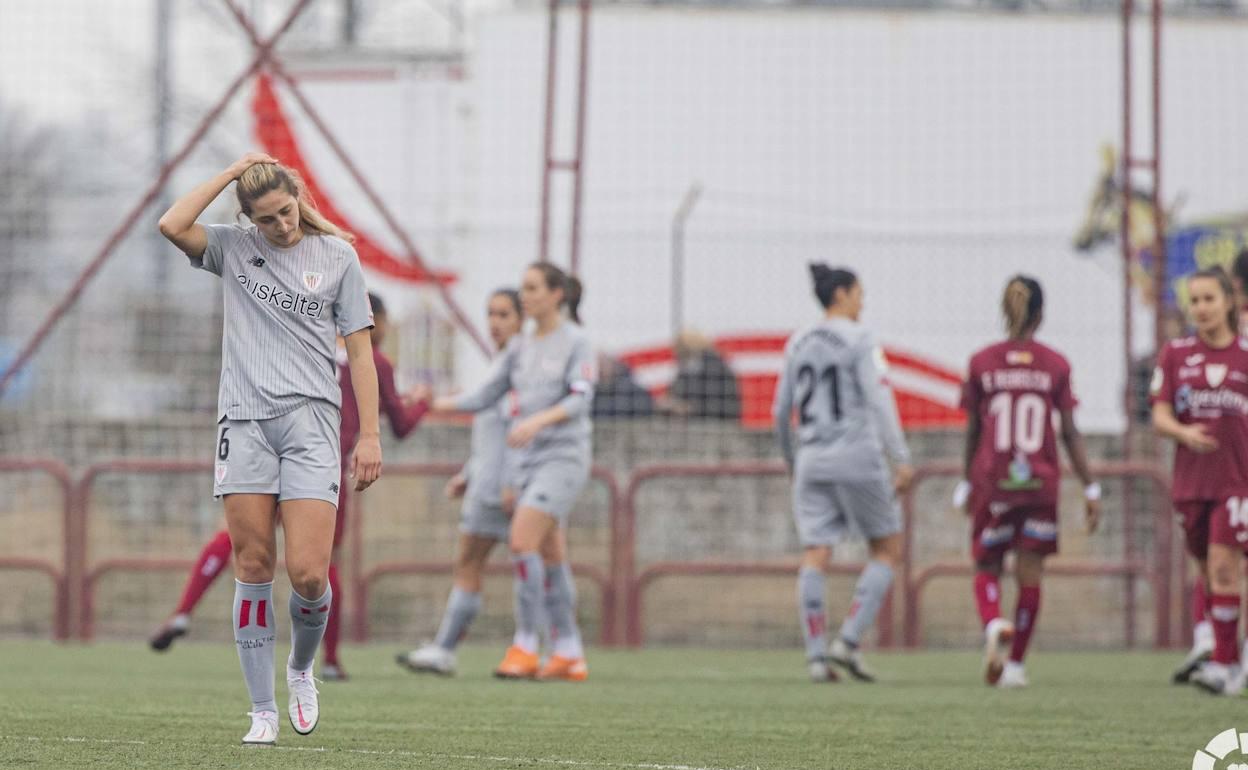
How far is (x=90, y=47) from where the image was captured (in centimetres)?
1688

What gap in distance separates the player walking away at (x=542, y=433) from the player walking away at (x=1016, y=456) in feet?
6.09

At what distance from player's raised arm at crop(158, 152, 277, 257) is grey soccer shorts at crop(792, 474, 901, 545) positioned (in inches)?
181

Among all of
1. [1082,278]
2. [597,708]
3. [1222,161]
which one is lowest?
[597,708]

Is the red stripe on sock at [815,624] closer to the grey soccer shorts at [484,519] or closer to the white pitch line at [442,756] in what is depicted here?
the grey soccer shorts at [484,519]

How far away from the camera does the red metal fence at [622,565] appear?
1332cm

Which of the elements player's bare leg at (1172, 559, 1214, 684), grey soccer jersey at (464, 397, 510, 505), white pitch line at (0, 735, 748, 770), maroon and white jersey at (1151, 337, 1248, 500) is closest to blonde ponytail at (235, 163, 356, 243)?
white pitch line at (0, 735, 748, 770)

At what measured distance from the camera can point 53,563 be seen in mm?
13344

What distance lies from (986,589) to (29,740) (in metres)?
4.95

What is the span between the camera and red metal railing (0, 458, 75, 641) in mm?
13227

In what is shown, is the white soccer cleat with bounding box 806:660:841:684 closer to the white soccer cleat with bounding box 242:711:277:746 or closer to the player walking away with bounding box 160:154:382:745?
the player walking away with bounding box 160:154:382:745

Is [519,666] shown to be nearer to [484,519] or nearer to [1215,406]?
[484,519]

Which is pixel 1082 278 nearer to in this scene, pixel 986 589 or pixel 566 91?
pixel 566 91

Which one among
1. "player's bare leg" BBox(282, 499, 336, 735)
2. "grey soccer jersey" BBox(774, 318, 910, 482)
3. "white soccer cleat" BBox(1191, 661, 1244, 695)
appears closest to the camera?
"player's bare leg" BBox(282, 499, 336, 735)

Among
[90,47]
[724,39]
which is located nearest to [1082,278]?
[724,39]
